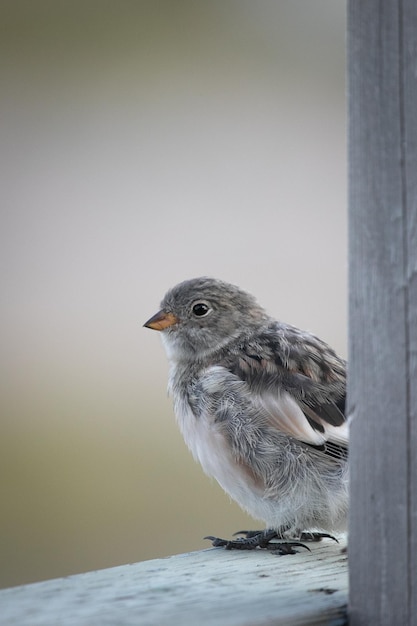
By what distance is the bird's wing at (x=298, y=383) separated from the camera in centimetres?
254

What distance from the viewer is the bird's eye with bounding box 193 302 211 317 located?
317 cm

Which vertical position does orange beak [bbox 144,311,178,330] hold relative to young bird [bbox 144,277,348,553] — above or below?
above

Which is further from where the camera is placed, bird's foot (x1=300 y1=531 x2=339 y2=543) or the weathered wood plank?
bird's foot (x1=300 y1=531 x2=339 y2=543)

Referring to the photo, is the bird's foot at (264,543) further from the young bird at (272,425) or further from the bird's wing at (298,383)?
the bird's wing at (298,383)

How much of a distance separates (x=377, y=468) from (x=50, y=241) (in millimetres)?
3897

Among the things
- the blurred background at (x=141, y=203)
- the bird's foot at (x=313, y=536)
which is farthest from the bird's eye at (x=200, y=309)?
the blurred background at (x=141, y=203)

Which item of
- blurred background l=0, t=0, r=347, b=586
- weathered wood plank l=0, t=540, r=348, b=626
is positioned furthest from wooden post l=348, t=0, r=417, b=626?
blurred background l=0, t=0, r=347, b=586

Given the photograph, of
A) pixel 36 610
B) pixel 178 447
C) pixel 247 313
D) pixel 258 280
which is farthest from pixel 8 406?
pixel 36 610

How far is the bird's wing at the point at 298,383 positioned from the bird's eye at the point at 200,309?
10.1 inches

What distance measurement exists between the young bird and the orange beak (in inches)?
5.6

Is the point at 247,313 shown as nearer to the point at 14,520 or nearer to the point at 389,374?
the point at 389,374

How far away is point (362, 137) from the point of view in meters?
1.55

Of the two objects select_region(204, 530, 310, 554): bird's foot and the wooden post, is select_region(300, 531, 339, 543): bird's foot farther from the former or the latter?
the wooden post

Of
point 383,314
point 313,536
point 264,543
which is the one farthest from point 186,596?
point 313,536
